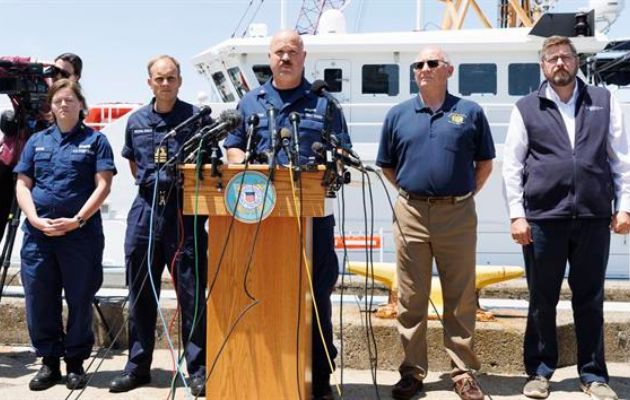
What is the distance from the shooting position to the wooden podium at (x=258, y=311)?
2793mm

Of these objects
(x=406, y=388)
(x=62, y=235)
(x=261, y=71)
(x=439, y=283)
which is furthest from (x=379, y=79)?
(x=406, y=388)

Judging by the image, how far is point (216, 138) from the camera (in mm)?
2785

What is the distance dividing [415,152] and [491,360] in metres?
1.46

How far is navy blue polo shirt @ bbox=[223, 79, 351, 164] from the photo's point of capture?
3141 mm

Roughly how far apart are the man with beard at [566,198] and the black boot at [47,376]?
8.58 ft

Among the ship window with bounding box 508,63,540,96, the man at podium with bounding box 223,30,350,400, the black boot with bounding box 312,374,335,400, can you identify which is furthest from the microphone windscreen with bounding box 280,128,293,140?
the ship window with bounding box 508,63,540,96

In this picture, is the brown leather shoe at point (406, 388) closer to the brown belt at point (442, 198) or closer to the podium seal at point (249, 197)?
the brown belt at point (442, 198)

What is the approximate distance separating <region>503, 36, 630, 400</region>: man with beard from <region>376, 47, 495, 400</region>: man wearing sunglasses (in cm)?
25

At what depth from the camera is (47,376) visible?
12.1ft

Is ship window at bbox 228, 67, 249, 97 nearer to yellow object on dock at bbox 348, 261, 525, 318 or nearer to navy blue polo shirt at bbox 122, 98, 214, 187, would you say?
yellow object on dock at bbox 348, 261, 525, 318

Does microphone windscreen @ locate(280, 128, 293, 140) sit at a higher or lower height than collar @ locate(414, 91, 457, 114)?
lower

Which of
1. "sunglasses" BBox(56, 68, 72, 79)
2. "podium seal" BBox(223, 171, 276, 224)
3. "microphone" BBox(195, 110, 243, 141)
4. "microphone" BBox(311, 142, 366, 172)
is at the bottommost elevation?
"podium seal" BBox(223, 171, 276, 224)

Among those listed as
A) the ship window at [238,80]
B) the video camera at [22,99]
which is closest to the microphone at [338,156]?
the video camera at [22,99]

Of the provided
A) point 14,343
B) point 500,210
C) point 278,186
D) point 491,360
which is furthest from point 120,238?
point 278,186
